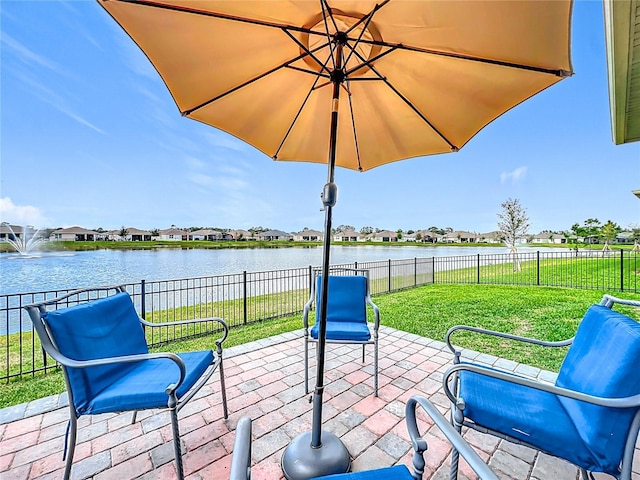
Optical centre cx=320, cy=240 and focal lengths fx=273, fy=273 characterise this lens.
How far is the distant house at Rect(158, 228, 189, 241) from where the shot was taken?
30.8 m

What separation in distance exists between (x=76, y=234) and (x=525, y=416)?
32.8 metres

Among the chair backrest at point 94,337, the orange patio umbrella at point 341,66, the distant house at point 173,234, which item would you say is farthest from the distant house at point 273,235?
the orange patio umbrella at point 341,66

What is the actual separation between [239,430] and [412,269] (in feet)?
28.7

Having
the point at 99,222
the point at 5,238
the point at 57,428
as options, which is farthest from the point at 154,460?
the point at 99,222

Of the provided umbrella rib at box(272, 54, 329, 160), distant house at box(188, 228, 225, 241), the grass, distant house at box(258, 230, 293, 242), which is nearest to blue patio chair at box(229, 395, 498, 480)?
umbrella rib at box(272, 54, 329, 160)

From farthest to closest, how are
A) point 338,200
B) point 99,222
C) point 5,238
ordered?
point 99,222 < point 5,238 < point 338,200

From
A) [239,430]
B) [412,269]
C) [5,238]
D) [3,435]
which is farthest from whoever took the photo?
[5,238]

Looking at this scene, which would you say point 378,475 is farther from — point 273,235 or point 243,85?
point 273,235

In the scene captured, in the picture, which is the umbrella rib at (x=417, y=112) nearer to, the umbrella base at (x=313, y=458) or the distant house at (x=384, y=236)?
the umbrella base at (x=313, y=458)

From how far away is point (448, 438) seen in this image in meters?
0.89

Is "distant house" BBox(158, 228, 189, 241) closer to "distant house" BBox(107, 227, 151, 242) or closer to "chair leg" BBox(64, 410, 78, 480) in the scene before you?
"distant house" BBox(107, 227, 151, 242)

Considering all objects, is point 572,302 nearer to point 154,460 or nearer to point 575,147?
point 154,460

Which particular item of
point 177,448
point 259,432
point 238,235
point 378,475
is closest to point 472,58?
point 378,475

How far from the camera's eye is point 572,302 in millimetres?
5656
